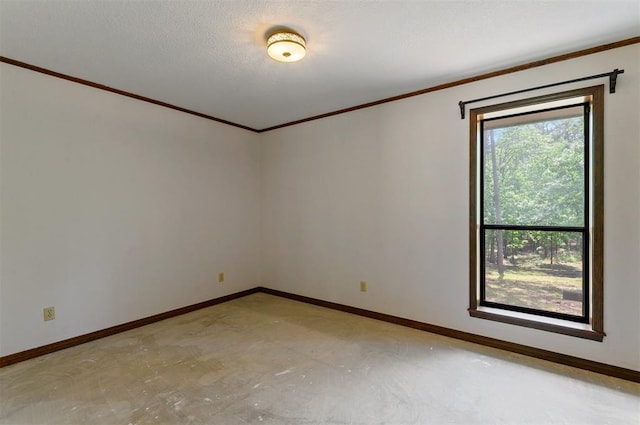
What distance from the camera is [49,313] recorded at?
2721 mm

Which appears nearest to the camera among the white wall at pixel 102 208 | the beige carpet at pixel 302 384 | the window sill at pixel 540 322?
the beige carpet at pixel 302 384

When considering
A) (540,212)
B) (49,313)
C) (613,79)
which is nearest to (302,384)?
(49,313)

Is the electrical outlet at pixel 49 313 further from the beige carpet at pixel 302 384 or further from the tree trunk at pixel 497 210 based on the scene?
the tree trunk at pixel 497 210

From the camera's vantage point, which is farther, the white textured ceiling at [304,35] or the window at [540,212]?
the window at [540,212]

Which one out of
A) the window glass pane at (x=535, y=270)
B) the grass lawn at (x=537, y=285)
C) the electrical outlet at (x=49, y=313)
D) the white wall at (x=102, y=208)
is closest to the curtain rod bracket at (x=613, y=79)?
the window glass pane at (x=535, y=270)

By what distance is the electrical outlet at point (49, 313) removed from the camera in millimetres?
2695

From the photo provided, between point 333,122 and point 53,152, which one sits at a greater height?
point 333,122

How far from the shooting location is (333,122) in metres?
3.93

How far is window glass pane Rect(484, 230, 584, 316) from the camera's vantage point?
2.60 meters

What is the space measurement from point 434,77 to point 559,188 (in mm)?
1479

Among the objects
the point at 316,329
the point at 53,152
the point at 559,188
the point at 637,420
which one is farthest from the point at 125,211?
the point at 637,420

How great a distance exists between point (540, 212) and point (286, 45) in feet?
8.36

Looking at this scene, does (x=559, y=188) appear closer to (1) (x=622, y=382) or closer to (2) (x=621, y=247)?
(2) (x=621, y=247)

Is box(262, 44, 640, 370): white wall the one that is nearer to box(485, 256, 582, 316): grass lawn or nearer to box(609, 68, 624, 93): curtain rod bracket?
box(609, 68, 624, 93): curtain rod bracket
